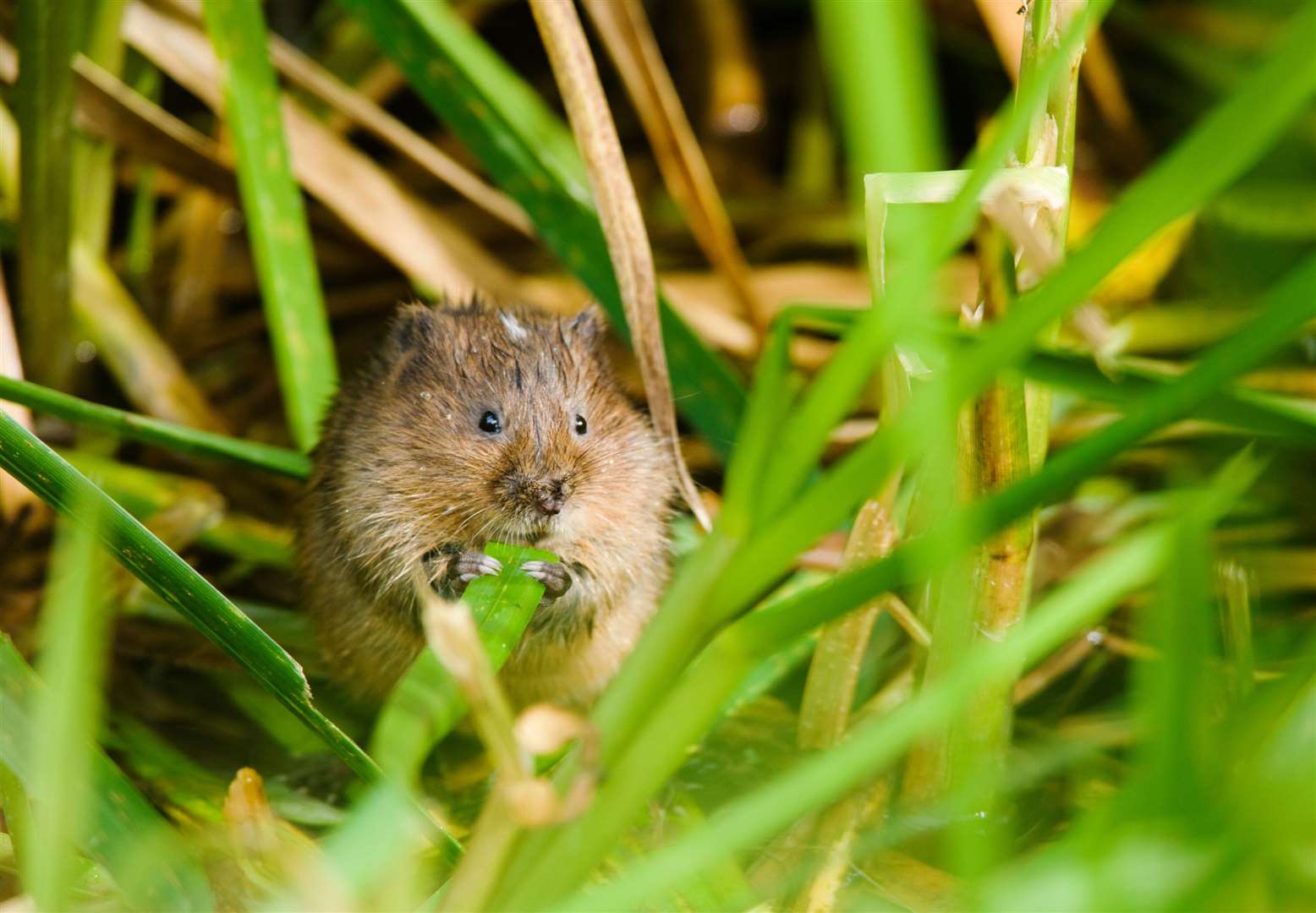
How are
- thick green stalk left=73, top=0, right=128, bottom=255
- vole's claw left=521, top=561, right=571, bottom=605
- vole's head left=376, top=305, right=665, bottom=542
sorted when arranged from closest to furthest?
vole's claw left=521, top=561, right=571, bottom=605 < vole's head left=376, top=305, right=665, bottom=542 < thick green stalk left=73, top=0, right=128, bottom=255

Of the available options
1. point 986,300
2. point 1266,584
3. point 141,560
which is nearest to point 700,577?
point 986,300

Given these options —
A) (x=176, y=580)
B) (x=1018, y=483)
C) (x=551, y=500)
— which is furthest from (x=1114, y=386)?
(x=176, y=580)

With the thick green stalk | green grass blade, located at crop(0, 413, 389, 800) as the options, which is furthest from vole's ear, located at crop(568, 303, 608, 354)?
the thick green stalk

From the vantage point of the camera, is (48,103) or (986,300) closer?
(986,300)

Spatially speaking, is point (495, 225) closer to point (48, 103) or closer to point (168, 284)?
point (168, 284)

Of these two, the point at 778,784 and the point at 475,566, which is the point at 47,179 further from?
the point at 778,784

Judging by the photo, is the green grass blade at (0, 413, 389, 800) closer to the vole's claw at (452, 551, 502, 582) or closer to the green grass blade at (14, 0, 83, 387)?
the vole's claw at (452, 551, 502, 582)

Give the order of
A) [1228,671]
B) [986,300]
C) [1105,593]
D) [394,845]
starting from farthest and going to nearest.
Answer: [1228,671] < [986,300] < [1105,593] < [394,845]
